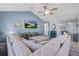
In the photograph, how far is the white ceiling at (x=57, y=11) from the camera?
2.03 meters

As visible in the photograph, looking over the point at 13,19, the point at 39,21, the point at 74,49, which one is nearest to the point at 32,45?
the point at 39,21

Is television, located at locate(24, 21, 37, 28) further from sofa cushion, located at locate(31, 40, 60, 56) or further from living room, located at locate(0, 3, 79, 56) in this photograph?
sofa cushion, located at locate(31, 40, 60, 56)

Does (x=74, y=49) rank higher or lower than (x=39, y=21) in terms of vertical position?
lower

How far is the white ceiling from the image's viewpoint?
203 cm

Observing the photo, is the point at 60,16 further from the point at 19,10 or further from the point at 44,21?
the point at 19,10

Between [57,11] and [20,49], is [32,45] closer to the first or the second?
[20,49]

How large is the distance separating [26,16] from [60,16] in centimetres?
56

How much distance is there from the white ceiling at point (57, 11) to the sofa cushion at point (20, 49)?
0.56m

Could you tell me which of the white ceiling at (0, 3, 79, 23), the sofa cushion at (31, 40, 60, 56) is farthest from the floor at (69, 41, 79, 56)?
the white ceiling at (0, 3, 79, 23)

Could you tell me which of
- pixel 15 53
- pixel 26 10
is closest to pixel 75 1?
pixel 26 10

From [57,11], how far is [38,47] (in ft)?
2.20

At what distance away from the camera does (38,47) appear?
Answer: 2.03 metres

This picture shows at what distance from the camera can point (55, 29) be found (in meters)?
2.09

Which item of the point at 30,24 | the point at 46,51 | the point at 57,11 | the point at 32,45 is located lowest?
the point at 46,51
